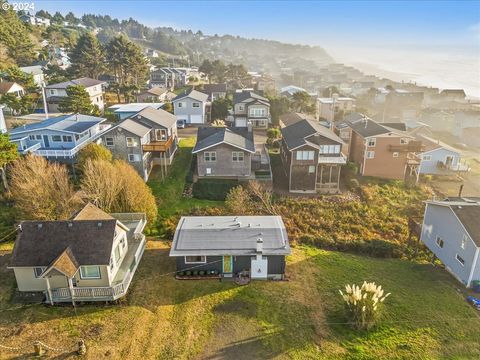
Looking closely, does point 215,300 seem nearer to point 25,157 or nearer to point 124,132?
point 124,132

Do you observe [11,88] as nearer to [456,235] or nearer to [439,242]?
[439,242]

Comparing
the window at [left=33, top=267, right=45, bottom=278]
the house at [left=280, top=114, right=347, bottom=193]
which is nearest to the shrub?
the house at [left=280, top=114, right=347, bottom=193]

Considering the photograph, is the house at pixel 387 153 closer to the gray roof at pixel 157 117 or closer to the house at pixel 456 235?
the house at pixel 456 235

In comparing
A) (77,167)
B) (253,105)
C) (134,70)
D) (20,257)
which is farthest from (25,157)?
(134,70)

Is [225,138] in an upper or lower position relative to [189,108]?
lower

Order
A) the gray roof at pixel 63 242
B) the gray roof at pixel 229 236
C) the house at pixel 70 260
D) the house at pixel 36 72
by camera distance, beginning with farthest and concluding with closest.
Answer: the house at pixel 36 72 < the gray roof at pixel 229 236 < the gray roof at pixel 63 242 < the house at pixel 70 260

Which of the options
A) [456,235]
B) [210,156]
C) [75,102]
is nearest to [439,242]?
[456,235]

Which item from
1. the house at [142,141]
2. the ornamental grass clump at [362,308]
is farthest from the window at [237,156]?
the ornamental grass clump at [362,308]
